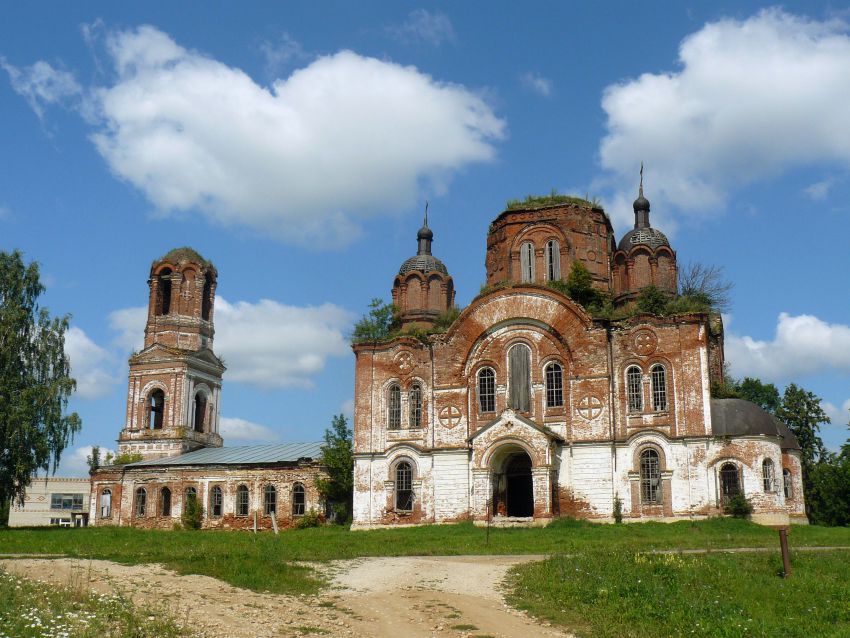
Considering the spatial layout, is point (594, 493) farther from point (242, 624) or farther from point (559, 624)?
point (242, 624)

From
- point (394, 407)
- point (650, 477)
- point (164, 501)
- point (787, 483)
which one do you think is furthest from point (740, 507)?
point (164, 501)

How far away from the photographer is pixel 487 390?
110 feet

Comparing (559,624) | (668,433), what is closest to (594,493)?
(668,433)

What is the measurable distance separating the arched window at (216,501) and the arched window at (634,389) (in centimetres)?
1888

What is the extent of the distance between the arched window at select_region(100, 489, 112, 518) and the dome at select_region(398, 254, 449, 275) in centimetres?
1734

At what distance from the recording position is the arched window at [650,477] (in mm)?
30688

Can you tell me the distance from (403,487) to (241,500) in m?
9.38

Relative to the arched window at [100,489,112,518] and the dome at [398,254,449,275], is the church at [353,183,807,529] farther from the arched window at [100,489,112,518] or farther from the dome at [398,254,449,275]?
the arched window at [100,489,112,518]

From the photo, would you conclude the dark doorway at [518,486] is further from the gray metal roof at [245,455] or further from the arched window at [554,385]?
the gray metal roof at [245,455]

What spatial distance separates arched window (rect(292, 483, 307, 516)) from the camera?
1513 inches

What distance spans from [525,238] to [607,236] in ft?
12.4

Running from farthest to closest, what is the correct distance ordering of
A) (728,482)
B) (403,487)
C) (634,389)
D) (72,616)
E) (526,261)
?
(526,261) → (403,487) → (634,389) → (728,482) → (72,616)

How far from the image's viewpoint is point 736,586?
15.7 meters

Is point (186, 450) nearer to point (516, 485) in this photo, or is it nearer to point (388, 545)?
point (516, 485)
